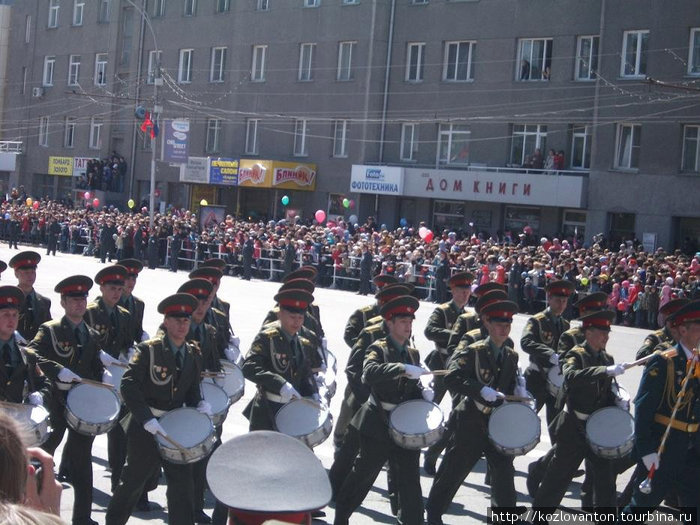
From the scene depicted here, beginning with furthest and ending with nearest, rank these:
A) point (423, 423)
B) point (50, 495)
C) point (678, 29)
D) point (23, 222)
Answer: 1. point (23, 222)
2. point (678, 29)
3. point (423, 423)
4. point (50, 495)

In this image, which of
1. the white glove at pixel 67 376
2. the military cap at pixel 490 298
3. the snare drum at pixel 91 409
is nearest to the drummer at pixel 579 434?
the military cap at pixel 490 298

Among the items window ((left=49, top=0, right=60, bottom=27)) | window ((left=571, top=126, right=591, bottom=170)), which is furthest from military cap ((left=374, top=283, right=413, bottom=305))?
window ((left=49, top=0, right=60, bottom=27))

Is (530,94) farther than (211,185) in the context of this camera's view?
No

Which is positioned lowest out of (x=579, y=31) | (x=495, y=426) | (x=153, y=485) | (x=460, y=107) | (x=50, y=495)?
(x=153, y=485)

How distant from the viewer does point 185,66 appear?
5259 cm

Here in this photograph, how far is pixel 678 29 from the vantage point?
114ft

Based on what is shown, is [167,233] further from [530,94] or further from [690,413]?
[690,413]

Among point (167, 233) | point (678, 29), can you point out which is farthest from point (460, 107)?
point (167, 233)

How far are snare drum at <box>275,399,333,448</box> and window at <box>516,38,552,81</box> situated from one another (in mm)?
32033

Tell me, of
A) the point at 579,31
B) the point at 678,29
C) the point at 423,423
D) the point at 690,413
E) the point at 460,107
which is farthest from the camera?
the point at 460,107

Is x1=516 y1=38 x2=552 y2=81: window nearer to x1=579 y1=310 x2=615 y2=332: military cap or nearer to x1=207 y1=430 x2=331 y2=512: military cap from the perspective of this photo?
x1=579 y1=310 x2=615 y2=332: military cap

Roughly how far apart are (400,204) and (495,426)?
34623 mm

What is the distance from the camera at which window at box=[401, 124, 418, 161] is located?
4300 cm

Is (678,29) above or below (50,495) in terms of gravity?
above
